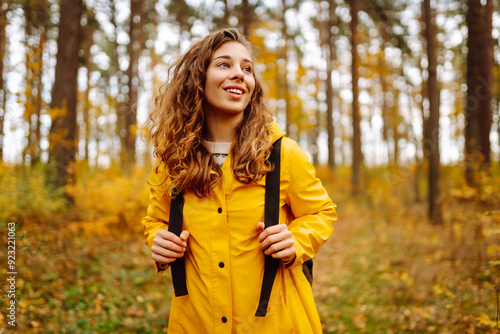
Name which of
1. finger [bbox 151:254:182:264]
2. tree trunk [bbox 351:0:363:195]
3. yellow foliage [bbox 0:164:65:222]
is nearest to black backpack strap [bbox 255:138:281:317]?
finger [bbox 151:254:182:264]

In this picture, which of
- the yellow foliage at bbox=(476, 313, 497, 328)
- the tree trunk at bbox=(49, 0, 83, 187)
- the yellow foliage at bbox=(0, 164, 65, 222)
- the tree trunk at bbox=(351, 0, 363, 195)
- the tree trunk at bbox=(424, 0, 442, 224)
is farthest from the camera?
the tree trunk at bbox=(351, 0, 363, 195)

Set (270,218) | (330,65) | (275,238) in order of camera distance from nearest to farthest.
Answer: (275,238)
(270,218)
(330,65)

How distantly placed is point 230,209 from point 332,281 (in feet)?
15.6

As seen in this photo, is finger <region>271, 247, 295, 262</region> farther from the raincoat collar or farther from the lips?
the lips

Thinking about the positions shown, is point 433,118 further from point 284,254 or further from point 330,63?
point 284,254

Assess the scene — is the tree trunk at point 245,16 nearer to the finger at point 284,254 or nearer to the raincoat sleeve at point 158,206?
the raincoat sleeve at point 158,206

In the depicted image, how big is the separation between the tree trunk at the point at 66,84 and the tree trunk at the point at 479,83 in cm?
859

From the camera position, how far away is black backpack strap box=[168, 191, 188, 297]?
1.64m

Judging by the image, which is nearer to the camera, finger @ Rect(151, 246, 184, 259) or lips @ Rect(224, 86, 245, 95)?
finger @ Rect(151, 246, 184, 259)

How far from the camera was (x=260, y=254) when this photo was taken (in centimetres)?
164


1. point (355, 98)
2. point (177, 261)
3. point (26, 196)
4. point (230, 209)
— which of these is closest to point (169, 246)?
point (177, 261)

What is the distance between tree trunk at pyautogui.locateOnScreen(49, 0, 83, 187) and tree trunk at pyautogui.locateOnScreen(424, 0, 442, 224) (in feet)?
27.5

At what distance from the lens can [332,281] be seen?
5.72m

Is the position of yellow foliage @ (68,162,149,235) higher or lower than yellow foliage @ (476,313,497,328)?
higher
